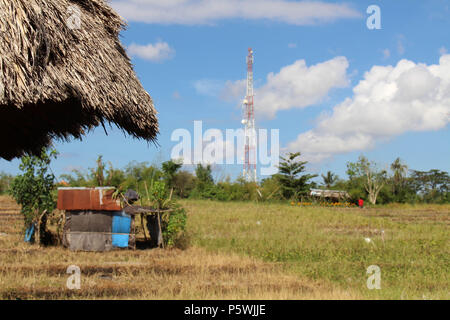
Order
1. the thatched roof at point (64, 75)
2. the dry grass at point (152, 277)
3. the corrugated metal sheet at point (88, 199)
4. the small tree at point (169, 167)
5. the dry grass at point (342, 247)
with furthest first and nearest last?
the small tree at point (169, 167) < the corrugated metal sheet at point (88, 199) < the dry grass at point (342, 247) < the dry grass at point (152, 277) < the thatched roof at point (64, 75)

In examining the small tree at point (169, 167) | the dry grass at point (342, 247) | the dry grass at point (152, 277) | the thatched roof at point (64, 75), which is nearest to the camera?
the thatched roof at point (64, 75)

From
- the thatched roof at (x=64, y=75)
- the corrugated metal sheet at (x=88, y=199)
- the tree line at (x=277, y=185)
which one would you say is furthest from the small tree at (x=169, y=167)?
the thatched roof at (x=64, y=75)

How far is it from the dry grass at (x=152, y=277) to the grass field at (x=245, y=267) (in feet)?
0.05

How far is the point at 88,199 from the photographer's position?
11672 mm

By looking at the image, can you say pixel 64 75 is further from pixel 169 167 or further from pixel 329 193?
pixel 329 193

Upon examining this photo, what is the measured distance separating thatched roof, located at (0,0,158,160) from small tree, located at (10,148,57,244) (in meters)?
5.20

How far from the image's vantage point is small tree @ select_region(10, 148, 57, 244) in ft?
39.2

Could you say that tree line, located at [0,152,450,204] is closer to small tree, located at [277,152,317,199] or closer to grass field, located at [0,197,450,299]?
small tree, located at [277,152,317,199]

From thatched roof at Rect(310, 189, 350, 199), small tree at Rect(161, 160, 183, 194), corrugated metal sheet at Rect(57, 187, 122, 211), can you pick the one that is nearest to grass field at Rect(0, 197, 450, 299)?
corrugated metal sheet at Rect(57, 187, 122, 211)

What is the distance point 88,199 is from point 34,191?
4.80ft

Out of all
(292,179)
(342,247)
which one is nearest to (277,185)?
(292,179)

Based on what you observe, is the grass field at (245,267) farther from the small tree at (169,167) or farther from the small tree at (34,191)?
the small tree at (169,167)

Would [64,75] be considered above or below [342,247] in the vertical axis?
above

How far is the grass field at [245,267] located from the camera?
6.74m
